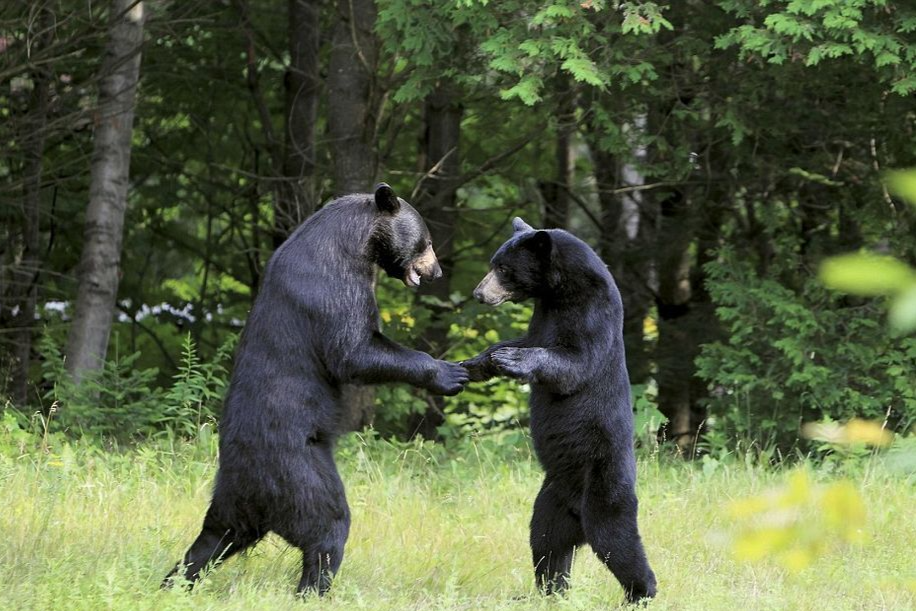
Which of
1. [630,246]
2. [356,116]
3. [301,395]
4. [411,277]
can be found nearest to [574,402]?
[411,277]

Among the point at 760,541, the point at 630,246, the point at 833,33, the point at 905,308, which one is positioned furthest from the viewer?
the point at 630,246

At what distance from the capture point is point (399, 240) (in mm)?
5016

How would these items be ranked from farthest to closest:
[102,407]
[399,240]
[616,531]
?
[102,407]
[399,240]
[616,531]

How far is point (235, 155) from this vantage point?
1427 cm

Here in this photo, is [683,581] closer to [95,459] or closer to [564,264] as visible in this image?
[564,264]

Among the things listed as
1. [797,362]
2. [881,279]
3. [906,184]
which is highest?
[797,362]

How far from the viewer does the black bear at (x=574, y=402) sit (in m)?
4.78

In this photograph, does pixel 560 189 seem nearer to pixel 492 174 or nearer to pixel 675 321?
pixel 492 174

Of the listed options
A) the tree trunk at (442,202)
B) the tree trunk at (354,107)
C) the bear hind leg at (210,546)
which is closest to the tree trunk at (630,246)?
the tree trunk at (442,202)

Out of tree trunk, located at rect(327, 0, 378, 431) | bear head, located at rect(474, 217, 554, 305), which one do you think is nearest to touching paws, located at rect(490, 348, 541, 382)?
bear head, located at rect(474, 217, 554, 305)

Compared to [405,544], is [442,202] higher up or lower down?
higher up

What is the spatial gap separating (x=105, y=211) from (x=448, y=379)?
5933mm

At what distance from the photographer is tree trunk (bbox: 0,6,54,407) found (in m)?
10.8

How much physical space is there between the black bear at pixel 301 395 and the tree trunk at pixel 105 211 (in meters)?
5.50
